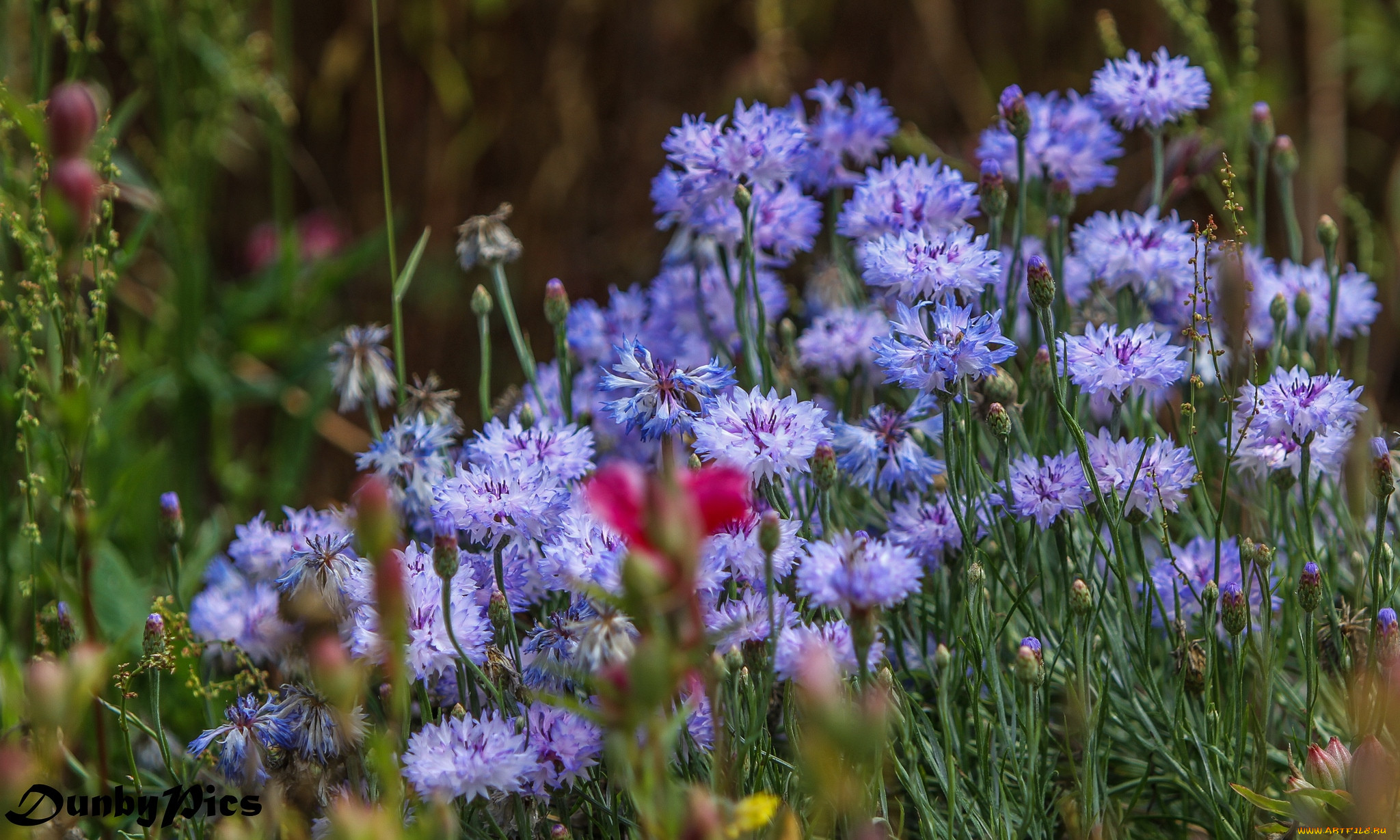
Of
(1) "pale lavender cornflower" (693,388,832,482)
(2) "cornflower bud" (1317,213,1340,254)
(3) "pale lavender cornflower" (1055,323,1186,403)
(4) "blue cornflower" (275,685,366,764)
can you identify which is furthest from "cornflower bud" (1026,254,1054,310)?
(4) "blue cornflower" (275,685,366,764)

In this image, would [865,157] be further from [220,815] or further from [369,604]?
[220,815]

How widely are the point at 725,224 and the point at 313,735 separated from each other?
499 mm

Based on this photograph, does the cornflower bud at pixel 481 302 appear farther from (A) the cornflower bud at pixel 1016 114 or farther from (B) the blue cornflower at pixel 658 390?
(A) the cornflower bud at pixel 1016 114

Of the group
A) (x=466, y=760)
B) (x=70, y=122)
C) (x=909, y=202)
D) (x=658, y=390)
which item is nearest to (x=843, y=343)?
(x=909, y=202)

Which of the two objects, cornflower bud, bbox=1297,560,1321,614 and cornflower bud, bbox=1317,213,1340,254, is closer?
cornflower bud, bbox=1297,560,1321,614

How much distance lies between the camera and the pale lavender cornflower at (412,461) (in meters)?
0.88

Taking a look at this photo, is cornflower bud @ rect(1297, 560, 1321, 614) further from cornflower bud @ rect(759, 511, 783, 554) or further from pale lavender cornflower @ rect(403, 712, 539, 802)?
pale lavender cornflower @ rect(403, 712, 539, 802)

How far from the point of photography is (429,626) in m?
0.74

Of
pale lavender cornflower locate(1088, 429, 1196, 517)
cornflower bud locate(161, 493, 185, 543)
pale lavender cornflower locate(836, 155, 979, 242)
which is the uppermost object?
pale lavender cornflower locate(836, 155, 979, 242)

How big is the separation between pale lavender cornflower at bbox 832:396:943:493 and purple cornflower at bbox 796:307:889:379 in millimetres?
134

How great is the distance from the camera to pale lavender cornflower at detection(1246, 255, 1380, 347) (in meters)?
1.04

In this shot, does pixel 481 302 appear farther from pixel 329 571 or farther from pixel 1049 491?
pixel 1049 491

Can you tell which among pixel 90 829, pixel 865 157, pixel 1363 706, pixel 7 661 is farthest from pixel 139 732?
pixel 1363 706

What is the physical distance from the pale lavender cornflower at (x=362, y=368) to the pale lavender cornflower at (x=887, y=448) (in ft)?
1.32
